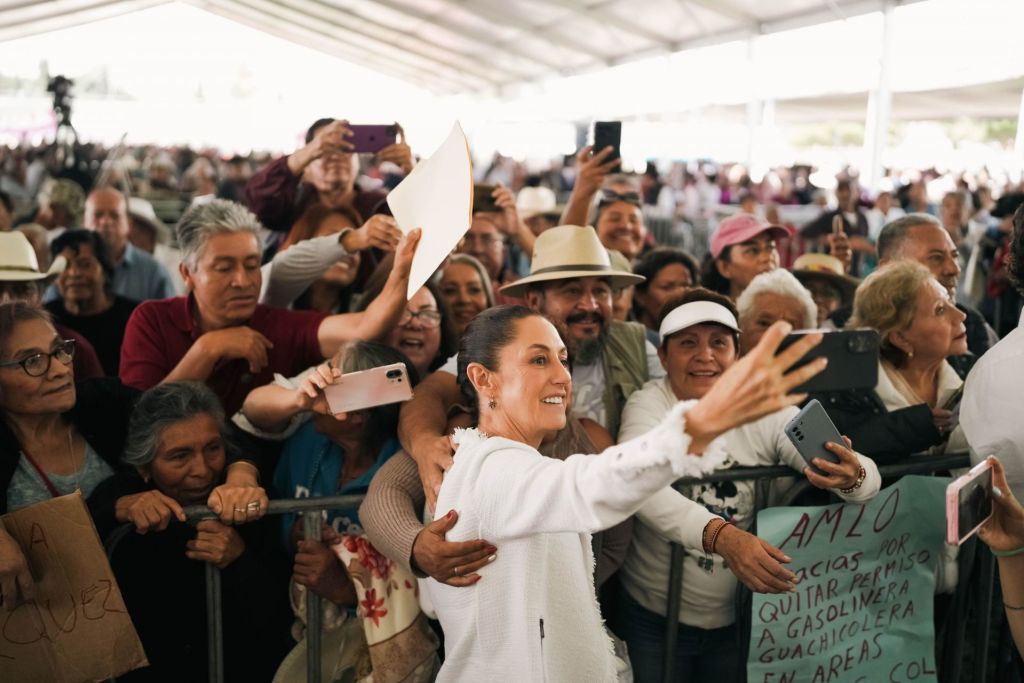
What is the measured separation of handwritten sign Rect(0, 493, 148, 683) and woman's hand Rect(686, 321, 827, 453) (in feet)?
4.60

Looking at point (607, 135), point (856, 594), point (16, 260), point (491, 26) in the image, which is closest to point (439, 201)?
point (856, 594)

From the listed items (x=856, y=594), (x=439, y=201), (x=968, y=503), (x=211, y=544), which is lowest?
(x=856, y=594)

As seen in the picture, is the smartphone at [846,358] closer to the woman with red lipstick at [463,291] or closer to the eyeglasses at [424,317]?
the eyeglasses at [424,317]

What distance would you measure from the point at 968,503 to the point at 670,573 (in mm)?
855

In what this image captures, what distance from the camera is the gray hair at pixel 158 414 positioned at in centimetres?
238

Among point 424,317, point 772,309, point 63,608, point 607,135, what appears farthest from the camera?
point 607,135

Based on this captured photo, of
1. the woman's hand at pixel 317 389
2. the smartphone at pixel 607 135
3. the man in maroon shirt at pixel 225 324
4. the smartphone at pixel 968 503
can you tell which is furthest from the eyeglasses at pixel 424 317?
the smartphone at pixel 968 503

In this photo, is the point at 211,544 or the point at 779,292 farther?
the point at 779,292

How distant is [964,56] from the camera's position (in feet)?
43.8

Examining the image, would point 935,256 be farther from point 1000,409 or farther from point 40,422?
point 40,422

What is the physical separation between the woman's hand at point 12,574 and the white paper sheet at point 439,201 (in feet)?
3.15

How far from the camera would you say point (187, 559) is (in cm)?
236

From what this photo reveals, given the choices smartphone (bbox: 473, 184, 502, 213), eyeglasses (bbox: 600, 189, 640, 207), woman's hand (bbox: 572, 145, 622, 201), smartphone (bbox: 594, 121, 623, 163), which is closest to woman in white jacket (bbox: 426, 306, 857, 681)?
woman's hand (bbox: 572, 145, 622, 201)

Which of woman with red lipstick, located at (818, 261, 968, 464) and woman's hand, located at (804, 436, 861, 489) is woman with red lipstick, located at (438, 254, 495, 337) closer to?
woman with red lipstick, located at (818, 261, 968, 464)
